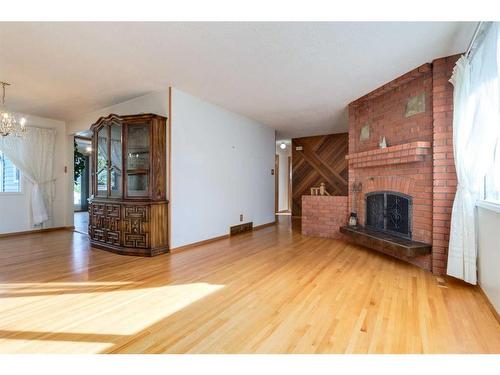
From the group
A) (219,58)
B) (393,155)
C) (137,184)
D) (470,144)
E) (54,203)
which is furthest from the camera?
(54,203)

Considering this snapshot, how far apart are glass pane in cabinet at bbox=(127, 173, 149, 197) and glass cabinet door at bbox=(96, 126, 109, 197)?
563mm

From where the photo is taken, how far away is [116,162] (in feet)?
12.9

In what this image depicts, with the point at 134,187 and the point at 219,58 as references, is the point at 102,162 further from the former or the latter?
the point at 219,58

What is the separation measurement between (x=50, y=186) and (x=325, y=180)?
692 centimetres

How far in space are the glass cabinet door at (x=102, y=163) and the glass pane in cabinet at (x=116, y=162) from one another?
16 cm

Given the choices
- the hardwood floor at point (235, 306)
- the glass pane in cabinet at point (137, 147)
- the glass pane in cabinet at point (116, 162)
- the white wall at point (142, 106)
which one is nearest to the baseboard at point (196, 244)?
the hardwood floor at point (235, 306)

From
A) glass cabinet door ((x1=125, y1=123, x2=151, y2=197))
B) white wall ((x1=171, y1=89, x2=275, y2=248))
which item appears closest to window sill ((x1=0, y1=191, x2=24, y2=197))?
glass cabinet door ((x1=125, y1=123, x2=151, y2=197))

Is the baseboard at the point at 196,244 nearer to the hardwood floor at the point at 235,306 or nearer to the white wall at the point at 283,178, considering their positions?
the hardwood floor at the point at 235,306

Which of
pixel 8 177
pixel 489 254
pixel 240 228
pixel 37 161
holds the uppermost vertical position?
pixel 37 161

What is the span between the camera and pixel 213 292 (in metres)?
2.40

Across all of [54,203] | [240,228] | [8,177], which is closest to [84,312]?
[240,228]

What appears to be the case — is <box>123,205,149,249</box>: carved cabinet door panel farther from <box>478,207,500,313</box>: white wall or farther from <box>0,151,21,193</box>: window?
<box>478,207,500,313</box>: white wall

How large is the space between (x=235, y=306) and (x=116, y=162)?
2.99 m

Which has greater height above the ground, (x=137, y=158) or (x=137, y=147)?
(x=137, y=147)
